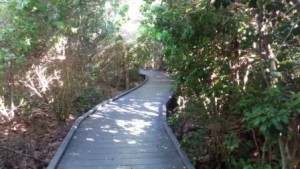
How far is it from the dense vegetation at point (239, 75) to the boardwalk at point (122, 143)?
0.59 meters

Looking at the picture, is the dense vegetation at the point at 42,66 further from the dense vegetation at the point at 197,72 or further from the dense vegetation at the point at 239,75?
the dense vegetation at the point at 239,75

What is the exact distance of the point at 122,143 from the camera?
22.1 ft

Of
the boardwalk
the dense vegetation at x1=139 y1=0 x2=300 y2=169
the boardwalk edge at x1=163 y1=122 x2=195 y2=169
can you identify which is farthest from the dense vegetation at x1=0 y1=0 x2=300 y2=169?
the boardwalk

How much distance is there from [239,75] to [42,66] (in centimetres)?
512

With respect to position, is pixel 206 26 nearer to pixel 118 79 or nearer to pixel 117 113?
pixel 117 113

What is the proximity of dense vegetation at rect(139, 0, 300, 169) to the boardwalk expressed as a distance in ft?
1.95

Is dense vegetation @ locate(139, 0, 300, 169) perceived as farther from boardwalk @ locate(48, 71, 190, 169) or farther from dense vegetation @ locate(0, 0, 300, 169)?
boardwalk @ locate(48, 71, 190, 169)

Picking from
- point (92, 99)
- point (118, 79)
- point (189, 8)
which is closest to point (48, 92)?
point (92, 99)

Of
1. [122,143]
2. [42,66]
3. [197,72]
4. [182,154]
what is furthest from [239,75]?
[42,66]

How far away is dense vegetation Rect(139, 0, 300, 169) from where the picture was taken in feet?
10.4

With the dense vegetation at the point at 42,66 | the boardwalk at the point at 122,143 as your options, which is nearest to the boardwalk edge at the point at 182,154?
the boardwalk at the point at 122,143

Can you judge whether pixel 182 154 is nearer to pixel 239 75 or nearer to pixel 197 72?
pixel 197 72

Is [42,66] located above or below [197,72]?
above

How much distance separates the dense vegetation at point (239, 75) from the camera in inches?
125
